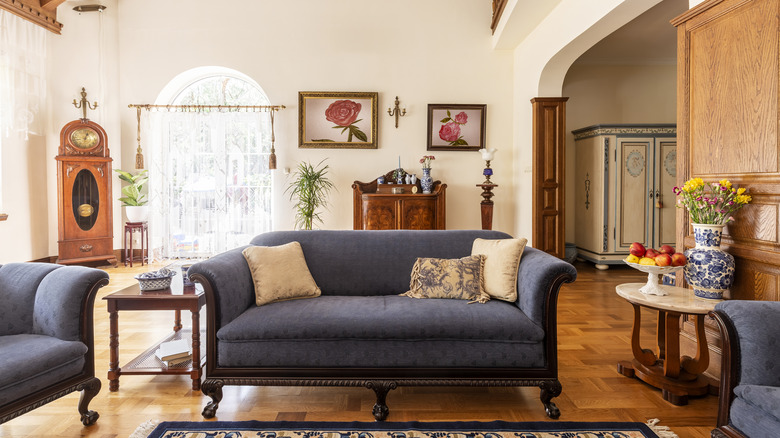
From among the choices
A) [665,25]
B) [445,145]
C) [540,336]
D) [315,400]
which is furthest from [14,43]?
[665,25]

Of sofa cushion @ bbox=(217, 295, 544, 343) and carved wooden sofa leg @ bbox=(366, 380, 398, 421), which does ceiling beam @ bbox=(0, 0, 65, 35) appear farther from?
carved wooden sofa leg @ bbox=(366, 380, 398, 421)

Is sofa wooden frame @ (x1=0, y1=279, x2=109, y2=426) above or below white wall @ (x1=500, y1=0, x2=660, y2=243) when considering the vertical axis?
below

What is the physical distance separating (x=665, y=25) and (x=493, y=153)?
2.53 meters

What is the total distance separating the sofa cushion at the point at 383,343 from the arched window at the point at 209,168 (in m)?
4.41

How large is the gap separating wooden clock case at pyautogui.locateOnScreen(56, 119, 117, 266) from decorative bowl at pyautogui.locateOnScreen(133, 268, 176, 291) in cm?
405

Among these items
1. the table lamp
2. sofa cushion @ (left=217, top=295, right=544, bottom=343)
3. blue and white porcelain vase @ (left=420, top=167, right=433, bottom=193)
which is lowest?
sofa cushion @ (left=217, top=295, right=544, bottom=343)

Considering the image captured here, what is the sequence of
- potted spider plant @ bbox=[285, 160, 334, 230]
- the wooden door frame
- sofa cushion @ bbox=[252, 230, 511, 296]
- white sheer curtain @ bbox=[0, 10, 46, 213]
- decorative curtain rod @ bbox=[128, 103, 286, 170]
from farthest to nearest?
decorative curtain rod @ bbox=[128, 103, 286, 170] → potted spider plant @ bbox=[285, 160, 334, 230] → the wooden door frame → white sheer curtain @ bbox=[0, 10, 46, 213] → sofa cushion @ bbox=[252, 230, 511, 296]

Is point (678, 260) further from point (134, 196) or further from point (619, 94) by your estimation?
point (134, 196)

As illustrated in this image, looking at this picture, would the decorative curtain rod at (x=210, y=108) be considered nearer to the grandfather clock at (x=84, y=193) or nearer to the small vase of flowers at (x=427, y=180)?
the grandfather clock at (x=84, y=193)

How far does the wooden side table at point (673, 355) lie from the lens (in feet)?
7.18

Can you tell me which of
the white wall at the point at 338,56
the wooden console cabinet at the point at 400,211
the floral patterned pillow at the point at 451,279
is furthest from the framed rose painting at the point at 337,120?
the floral patterned pillow at the point at 451,279

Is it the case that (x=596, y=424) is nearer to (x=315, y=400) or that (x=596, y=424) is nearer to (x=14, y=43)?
(x=315, y=400)

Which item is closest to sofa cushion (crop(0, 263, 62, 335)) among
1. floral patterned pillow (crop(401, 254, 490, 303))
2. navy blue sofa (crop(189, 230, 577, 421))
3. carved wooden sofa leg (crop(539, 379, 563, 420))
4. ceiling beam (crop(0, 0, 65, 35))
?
navy blue sofa (crop(189, 230, 577, 421))

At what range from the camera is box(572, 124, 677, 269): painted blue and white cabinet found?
5.84 meters
